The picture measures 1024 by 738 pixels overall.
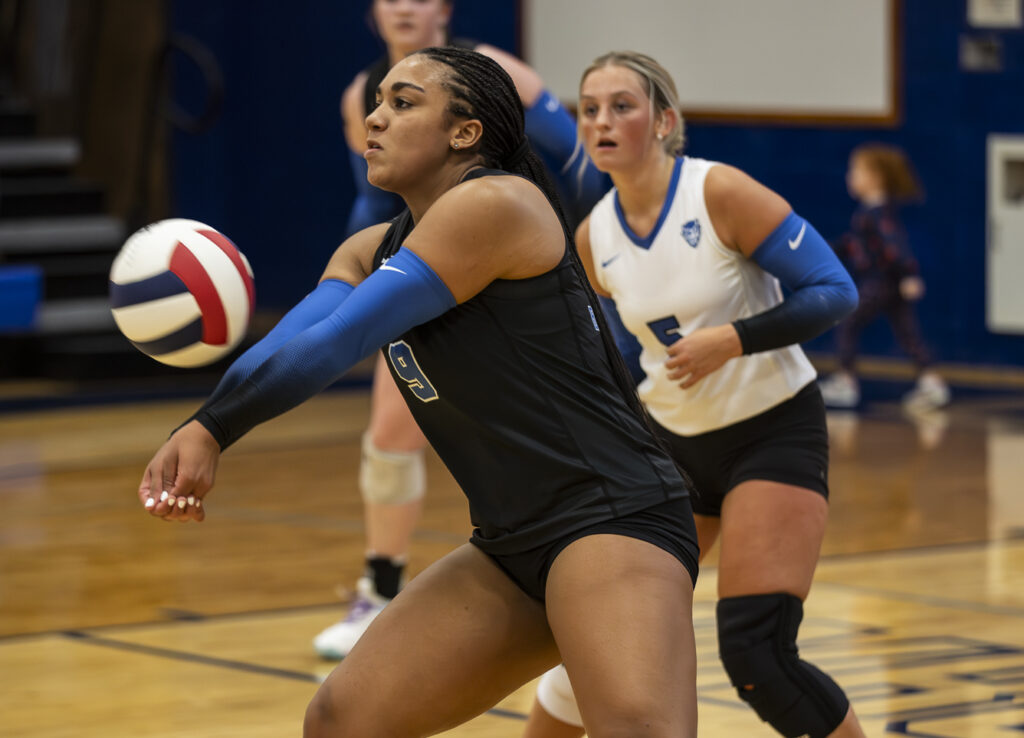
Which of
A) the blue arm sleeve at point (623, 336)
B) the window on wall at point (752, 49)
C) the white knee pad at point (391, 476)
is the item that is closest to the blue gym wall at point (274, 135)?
the window on wall at point (752, 49)

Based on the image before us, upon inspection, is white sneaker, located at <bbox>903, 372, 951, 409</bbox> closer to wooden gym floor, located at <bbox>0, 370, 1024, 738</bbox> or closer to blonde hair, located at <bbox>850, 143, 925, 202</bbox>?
wooden gym floor, located at <bbox>0, 370, 1024, 738</bbox>

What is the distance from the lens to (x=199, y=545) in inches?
251

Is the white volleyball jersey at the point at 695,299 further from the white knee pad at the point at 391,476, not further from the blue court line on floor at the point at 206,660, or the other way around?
the white knee pad at the point at 391,476

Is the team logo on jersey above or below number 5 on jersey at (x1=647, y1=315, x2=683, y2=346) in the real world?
above

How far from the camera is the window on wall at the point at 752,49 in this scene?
10539 mm

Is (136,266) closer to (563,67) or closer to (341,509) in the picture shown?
(341,509)

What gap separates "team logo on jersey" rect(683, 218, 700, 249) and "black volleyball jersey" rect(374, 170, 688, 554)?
0.77m

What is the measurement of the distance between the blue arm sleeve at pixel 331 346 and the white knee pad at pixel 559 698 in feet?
3.07

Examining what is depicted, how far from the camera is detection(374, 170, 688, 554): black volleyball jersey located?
270 centimetres

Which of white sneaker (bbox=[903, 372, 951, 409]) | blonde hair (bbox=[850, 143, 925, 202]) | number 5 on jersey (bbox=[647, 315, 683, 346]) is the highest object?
number 5 on jersey (bbox=[647, 315, 683, 346])

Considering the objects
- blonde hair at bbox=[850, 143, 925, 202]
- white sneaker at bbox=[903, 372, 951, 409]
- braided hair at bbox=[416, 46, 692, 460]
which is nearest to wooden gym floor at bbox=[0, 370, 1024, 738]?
white sneaker at bbox=[903, 372, 951, 409]

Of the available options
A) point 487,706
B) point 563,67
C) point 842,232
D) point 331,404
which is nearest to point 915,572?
point 487,706

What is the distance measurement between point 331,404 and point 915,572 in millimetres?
4530

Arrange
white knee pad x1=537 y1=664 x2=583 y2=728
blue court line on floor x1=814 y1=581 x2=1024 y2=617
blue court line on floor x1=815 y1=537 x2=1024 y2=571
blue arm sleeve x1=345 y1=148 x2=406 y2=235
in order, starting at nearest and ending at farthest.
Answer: white knee pad x1=537 y1=664 x2=583 y2=728 < blue arm sleeve x1=345 y1=148 x2=406 y2=235 < blue court line on floor x1=814 y1=581 x2=1024 y2=617 < blue court line on floor x1=815 y1=537 x2=1024 y2=571
